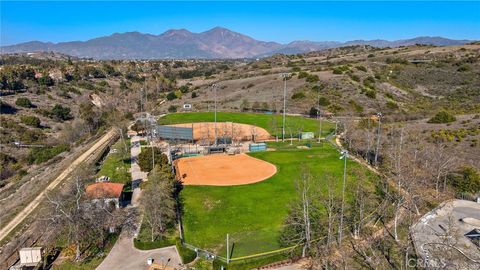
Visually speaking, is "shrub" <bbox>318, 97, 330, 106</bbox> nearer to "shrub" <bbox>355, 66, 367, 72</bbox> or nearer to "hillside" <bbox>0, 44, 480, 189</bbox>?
"hillside" <bbox>0, 44, 480, 189</bbox>

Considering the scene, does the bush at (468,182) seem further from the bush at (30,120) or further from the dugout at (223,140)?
the bush at (30,120)

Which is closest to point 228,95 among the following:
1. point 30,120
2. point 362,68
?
point 362,68

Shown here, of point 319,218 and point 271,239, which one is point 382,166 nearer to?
point 319,218

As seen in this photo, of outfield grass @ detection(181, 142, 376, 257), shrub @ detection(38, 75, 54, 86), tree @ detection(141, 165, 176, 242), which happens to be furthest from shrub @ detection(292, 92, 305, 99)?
shrub @ detection(38, 75, 54, 86)

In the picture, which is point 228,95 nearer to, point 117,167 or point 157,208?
point 117,167

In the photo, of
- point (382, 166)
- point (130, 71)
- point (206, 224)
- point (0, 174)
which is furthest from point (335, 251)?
point (130, 71)

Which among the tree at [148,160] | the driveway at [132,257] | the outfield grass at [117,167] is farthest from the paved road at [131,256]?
the outfield grass at [117,167]

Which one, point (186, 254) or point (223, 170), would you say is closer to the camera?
point (186, 254)
